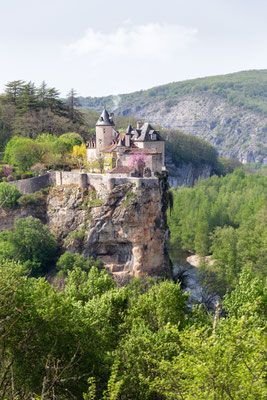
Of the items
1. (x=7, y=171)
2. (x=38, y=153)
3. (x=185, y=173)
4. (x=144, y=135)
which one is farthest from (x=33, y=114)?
(x=185, y=173)

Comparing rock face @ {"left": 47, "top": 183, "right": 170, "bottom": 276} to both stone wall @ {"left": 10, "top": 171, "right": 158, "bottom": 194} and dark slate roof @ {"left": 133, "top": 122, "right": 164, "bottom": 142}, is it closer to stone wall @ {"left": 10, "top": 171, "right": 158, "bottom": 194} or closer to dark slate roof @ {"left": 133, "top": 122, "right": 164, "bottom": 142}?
stone wall @ {"left": 10, "top": 171, "right": 158, "bottom": 194}

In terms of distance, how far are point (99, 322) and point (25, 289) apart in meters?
4.53

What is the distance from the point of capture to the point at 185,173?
428 ft

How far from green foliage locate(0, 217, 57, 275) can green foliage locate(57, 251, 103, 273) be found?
2.24 m

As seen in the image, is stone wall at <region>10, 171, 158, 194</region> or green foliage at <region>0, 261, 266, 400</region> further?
stone wall at <region>10, 171, 158, 194</region>

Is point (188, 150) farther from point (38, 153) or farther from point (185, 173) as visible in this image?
point (38, 153)

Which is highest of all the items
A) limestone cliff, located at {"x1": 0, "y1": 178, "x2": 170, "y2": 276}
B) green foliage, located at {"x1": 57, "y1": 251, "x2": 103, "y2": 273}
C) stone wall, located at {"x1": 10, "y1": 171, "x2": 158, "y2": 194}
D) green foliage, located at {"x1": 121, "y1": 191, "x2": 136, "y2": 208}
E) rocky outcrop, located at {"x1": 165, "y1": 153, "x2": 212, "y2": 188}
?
stone wall, located at {"x1": 10, "y1": 171, "x2": 158, "y2": 194}

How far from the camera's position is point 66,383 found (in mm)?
15789

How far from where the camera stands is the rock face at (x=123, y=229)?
43875 mm

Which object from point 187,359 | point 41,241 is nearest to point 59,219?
point 41,241

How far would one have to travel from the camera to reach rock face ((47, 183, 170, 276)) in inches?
1727

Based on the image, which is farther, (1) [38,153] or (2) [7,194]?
(1) [38,153]

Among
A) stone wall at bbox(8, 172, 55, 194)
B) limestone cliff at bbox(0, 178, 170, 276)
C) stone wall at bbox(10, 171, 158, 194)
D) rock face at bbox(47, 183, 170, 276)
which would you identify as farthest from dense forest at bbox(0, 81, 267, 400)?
limestone cliff at bbox(0, 178, 170, 276)

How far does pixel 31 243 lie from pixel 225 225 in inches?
1074
